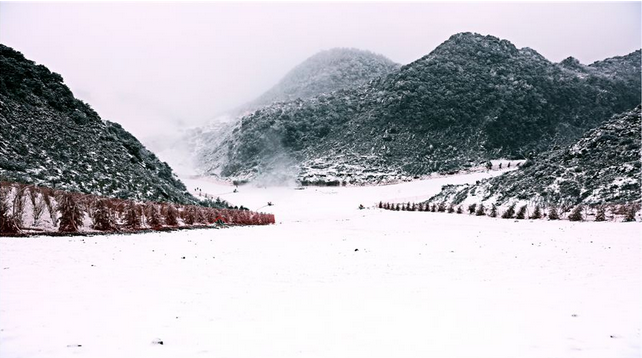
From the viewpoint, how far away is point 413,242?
16.5 meters

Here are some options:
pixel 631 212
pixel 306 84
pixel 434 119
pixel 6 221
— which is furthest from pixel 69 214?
pixel 306 84

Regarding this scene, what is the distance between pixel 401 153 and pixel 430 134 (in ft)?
32.7

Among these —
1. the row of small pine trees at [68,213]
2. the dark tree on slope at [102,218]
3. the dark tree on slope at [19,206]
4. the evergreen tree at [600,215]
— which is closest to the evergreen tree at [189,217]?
the row of small pine trees at [68,213]

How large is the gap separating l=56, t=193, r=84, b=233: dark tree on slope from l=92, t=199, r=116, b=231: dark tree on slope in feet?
2.42

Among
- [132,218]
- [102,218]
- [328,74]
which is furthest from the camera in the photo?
[328,74]

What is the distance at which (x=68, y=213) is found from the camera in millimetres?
15945

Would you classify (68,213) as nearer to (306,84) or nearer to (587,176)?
(587,176)

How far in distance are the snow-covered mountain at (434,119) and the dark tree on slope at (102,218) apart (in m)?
55.0

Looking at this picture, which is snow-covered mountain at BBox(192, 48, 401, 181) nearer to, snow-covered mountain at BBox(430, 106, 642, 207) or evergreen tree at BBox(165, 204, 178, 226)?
snow-covered mountain at BBox(430, 106, 642, 207)

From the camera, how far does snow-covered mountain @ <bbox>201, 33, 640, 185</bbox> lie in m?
79.1

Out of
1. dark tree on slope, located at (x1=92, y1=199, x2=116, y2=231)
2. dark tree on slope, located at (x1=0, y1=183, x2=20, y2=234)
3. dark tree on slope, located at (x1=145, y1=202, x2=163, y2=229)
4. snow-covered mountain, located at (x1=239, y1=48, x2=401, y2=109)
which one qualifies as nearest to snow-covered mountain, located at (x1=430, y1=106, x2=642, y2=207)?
dark tree on slope, located at (x1=145, y1=202, x2=163, y2=229)

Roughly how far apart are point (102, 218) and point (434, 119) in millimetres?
80898

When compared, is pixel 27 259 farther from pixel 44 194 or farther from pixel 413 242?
pixel 413 242

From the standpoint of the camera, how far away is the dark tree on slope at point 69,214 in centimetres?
1568
